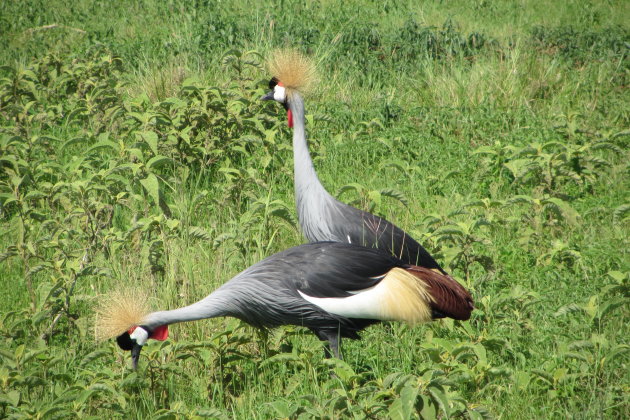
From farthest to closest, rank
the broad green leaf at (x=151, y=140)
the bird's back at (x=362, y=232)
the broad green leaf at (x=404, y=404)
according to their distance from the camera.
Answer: the broad green leaf at (x=151, y=140)
the bird's back at (x=362, y=232)
the broad green leaf at (x=404, y=404)

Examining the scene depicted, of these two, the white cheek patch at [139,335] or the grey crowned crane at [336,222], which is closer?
the white cheek patch at [139,335]

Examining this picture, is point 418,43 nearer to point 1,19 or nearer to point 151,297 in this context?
point 151,297

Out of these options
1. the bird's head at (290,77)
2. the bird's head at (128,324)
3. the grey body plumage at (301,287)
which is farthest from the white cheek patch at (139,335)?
the bird's head at (290,77)

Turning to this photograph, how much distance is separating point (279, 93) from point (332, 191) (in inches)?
27.1

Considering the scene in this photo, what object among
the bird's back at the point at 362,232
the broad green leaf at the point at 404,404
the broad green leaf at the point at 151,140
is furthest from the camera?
the broad green leaf at the point at 151,140

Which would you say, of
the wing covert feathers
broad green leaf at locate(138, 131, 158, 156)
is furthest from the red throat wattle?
broad green leaf at locate(138, 131, 158, 156)

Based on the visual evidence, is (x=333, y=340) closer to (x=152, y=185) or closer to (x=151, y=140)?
(x=152, y=185)

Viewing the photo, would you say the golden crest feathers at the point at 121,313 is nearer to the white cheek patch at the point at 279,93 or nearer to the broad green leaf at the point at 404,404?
the broad green leaf at the point at 404,404

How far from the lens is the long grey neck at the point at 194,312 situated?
2.33 metres

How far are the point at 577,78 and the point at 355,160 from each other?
5.75 feet

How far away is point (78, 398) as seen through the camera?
6.58 feet

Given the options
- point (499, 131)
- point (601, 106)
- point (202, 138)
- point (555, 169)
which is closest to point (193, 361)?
point (202, 138)

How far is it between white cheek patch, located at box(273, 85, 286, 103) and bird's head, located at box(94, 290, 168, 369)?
135cm

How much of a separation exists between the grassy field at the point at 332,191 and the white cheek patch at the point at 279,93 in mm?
305
